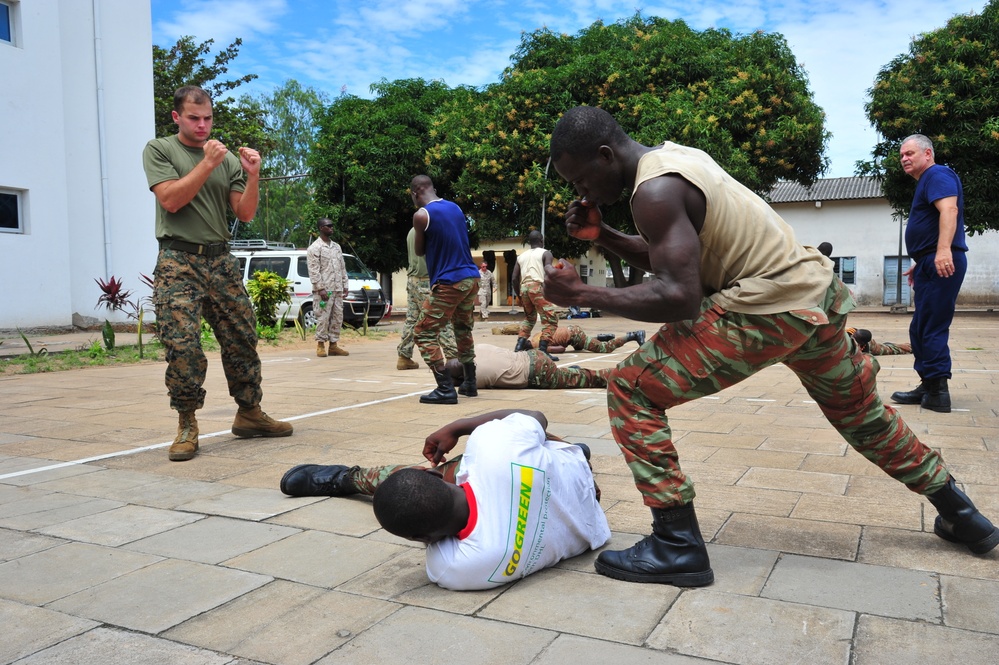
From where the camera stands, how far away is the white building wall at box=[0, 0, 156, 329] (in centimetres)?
1487

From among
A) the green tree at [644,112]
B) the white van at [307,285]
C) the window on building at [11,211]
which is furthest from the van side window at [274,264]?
the green tree at [644,112]

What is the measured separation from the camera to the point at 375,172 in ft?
87.9

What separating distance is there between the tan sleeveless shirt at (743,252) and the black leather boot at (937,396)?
13.0 ft

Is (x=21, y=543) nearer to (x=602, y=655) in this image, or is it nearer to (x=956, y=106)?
(x=602, y=655)

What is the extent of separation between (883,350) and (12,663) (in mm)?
10543

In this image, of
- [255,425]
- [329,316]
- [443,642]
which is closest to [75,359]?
[329,316]

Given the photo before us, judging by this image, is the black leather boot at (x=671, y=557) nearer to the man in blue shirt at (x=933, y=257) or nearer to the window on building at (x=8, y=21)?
the man in blue shirt at (x=933, y=257)

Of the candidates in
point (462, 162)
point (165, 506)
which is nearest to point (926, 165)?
point (165, 506)

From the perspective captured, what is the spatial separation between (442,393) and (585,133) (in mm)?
4330

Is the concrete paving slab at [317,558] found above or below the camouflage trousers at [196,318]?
below

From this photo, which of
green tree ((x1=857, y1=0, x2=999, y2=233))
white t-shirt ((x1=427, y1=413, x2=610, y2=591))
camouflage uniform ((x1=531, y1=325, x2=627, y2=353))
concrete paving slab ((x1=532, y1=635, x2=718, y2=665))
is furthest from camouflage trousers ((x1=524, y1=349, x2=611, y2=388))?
green tree ((x1=857, y1=0, x2=999, y2=233))

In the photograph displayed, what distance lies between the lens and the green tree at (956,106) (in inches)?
Answer: 834

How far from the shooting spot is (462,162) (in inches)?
1022

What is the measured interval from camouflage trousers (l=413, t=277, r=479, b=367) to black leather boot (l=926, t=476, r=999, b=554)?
4325 mm
